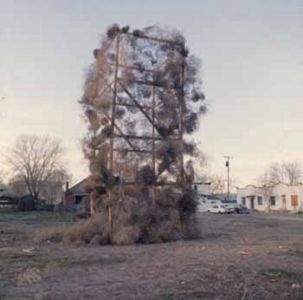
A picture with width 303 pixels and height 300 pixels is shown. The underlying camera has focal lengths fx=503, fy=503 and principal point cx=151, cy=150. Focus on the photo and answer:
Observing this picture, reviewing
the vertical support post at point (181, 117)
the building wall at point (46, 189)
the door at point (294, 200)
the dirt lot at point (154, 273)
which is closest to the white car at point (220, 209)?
the door at point (294, 200)

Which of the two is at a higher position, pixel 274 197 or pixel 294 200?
pixel 274 197

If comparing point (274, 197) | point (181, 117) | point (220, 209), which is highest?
point (181, 117)

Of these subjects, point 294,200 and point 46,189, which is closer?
point 294,200

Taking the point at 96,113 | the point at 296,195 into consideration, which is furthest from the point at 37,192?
the point at 96,113

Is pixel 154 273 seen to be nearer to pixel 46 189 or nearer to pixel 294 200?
pixel 294 200

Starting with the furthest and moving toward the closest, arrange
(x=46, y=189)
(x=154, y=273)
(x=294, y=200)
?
(x=46, y=189) → (x=294, y=200) → (x=154, y=273)

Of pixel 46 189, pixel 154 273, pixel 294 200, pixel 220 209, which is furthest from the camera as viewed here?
pixel 46 189

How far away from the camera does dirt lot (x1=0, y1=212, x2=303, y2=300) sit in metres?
8.62

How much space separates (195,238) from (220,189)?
9646 centimetres

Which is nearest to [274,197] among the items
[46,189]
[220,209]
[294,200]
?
[294,200]

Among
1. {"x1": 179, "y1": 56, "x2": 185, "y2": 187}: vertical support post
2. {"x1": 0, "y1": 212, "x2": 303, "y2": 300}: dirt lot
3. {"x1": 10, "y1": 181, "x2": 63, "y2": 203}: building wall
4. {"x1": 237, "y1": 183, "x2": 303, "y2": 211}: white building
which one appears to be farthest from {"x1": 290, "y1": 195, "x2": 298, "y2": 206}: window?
{"x1": 0, "y1": 212, "x2": 303, "y2": 300}: dirt lot

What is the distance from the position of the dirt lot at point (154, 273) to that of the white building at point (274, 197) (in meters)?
54.1

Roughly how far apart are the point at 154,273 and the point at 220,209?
172 ft

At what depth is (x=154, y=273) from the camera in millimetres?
10805
